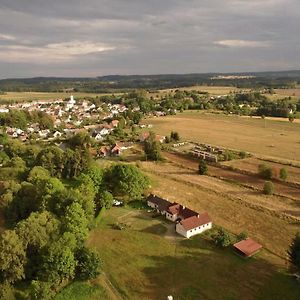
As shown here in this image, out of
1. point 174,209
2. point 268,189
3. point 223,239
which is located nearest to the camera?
point 223,239

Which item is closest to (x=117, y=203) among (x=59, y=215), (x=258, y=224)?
(x=59, y=215)

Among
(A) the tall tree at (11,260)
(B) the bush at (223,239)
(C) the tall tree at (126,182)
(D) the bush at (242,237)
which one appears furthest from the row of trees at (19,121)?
(D) the bush at (242,237)

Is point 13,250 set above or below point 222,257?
above

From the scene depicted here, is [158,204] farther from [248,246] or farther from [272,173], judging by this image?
[272,173]

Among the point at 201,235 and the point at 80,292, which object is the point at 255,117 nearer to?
the point at 201,235

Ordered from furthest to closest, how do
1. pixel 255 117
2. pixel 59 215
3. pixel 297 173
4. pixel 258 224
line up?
1. pixel 255 117
2. pixel 297 173
3. pixel 258 224
4. pixel 59 215

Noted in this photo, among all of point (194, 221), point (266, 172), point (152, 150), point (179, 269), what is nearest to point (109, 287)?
point (179, 269)

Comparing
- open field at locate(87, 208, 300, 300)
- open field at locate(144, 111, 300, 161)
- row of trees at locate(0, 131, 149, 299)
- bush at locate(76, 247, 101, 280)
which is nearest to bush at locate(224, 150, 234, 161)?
open field at locate(144, 111, 300, 161)

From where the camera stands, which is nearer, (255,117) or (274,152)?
(274,152)
